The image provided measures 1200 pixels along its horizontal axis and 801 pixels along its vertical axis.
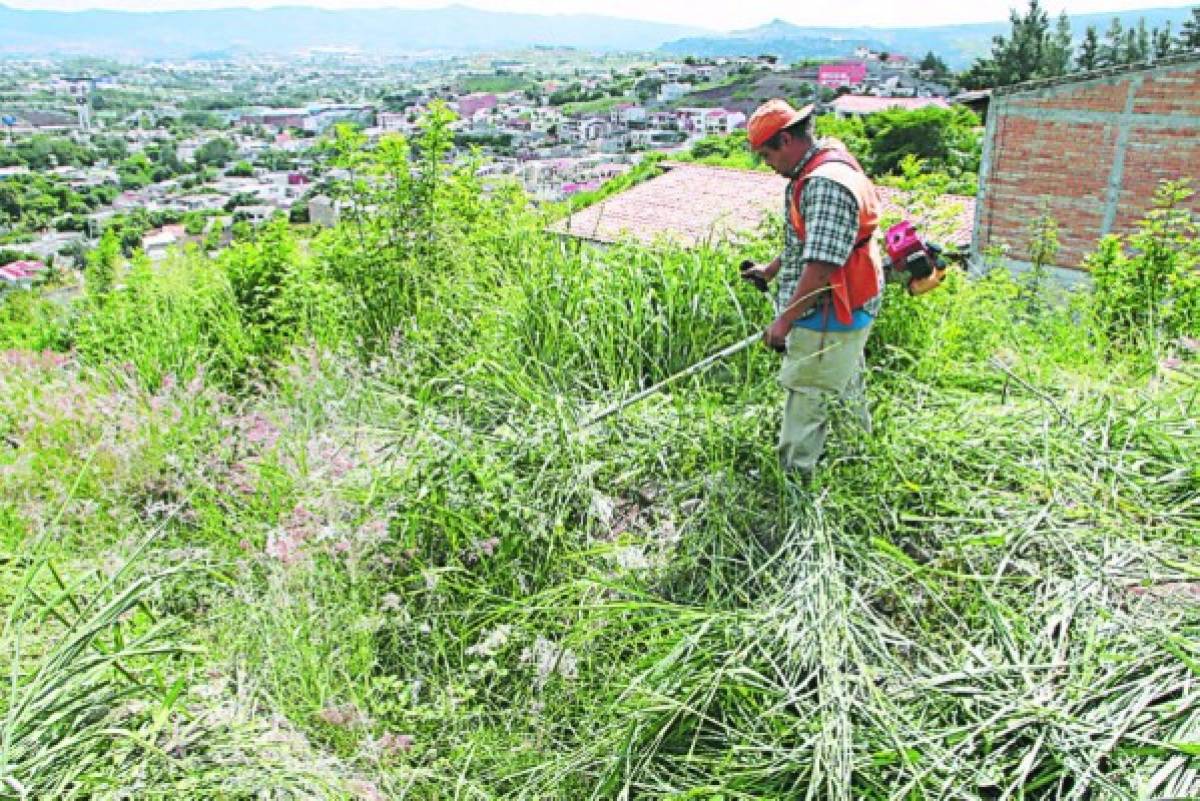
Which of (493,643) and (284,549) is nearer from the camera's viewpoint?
(493,643)

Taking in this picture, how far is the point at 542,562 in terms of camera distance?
2.91m

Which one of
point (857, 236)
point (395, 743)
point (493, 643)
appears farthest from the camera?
point (857, 236)

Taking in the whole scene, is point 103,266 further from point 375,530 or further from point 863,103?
point 863,103

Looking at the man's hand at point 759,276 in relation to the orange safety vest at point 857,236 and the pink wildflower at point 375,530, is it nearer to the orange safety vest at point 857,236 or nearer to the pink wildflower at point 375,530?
the orange safety vest at point 857,236

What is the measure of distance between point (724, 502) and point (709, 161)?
126 feet

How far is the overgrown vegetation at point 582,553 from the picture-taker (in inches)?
81.4

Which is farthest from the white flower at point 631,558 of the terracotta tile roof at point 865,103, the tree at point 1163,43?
the tree at point 1163,43

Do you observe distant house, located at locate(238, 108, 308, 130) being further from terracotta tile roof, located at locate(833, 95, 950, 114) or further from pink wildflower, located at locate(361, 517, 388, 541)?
pink wildflower, located at locate(361, 517, 388, 541)

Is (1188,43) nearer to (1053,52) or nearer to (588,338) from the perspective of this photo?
(1053,52)

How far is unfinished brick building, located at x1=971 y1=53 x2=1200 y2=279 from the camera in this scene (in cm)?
1518

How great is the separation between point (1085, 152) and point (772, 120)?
16.1m

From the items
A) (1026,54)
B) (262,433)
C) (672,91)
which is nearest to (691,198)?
(262,433)

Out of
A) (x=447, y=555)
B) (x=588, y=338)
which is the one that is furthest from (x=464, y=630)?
(x=588, y=338)

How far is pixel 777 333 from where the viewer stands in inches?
121
